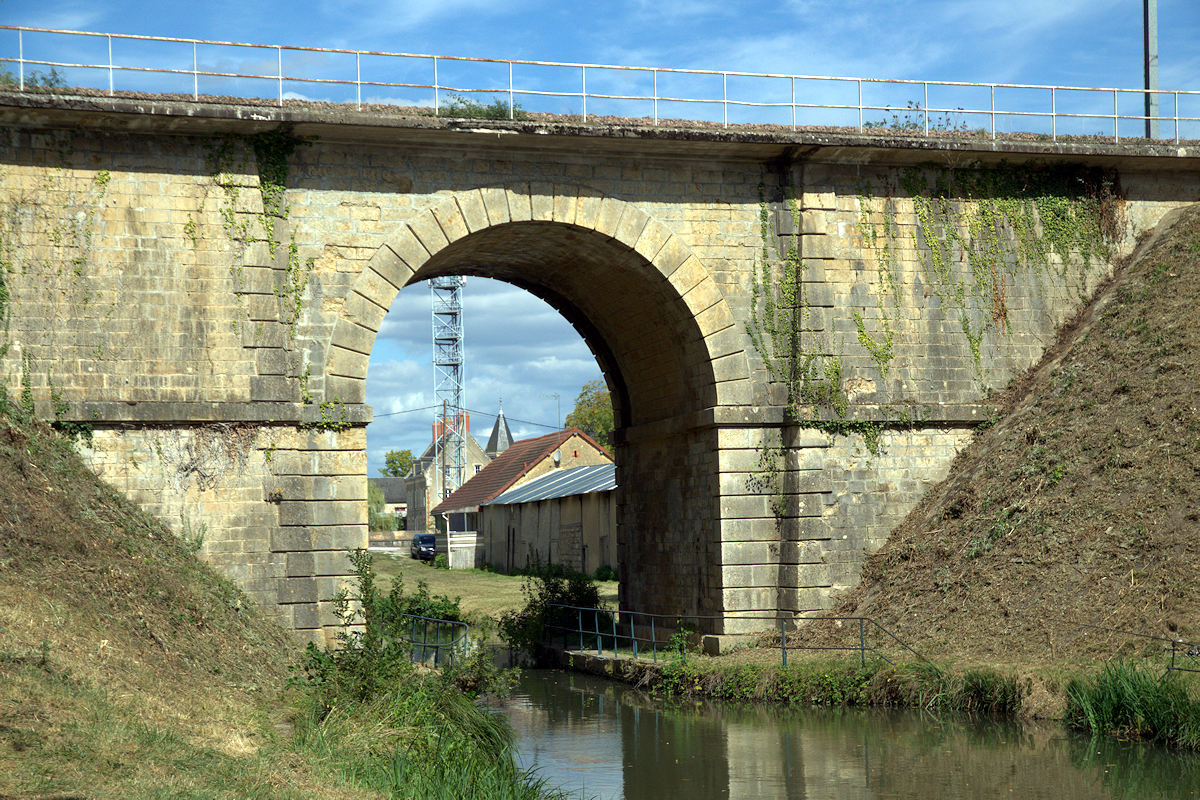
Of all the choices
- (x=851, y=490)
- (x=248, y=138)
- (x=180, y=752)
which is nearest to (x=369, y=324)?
(x=248, y=138)

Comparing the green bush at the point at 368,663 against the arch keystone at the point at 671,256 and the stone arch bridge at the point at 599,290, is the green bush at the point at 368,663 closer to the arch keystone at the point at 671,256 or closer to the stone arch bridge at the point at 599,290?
the stone arch bridge at the point at 599,290

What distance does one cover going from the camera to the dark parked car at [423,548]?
48562 millimetres

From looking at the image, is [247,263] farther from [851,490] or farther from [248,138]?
[851,490]

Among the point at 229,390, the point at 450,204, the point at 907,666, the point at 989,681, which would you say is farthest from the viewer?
the point at 450,204

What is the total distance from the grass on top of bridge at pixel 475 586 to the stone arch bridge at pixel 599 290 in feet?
18.6

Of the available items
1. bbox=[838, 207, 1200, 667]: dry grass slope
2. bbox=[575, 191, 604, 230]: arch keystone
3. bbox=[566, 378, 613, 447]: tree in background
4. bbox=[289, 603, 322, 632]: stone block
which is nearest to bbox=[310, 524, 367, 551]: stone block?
bbox=[289, 603, 322, 632]: stone block

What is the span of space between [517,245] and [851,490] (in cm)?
600

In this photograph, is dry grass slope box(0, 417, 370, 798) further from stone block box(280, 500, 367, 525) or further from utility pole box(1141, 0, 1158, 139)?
utility pole box(1141, 0, 1158, 139)

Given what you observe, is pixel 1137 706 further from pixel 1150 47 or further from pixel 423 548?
pixel 423 548

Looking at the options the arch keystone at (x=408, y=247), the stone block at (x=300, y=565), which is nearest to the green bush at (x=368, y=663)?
the stone block at (x=300, y=565)

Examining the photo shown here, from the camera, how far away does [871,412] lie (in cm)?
1639

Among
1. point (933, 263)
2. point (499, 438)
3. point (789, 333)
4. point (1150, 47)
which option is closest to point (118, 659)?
point (789, 333)

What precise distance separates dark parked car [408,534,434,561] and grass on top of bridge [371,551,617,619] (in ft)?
9.23

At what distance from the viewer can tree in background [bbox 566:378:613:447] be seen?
71.0 metres
